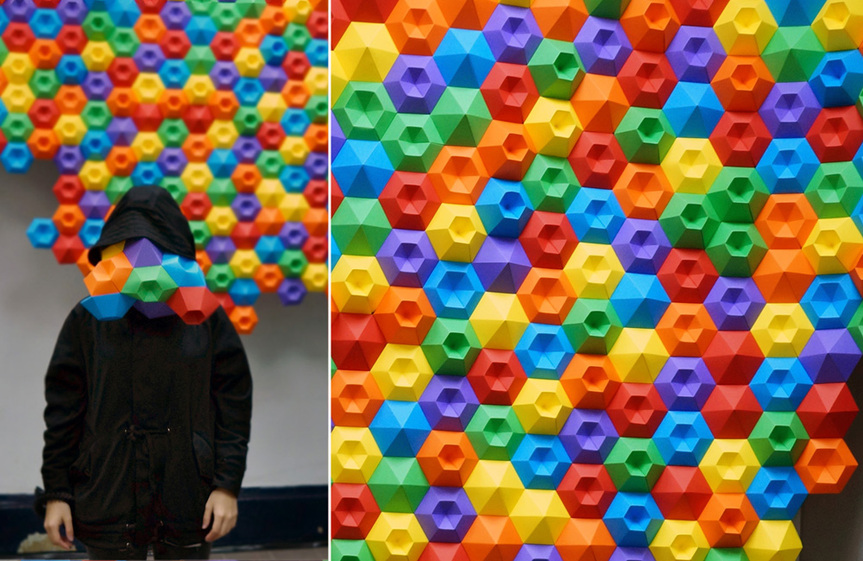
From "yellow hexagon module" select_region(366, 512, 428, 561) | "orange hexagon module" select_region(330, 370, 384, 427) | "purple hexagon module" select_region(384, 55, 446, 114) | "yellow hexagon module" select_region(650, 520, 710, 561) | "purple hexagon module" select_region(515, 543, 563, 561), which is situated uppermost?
"purple hexagon module" select_region(384, 55, 446, 114)

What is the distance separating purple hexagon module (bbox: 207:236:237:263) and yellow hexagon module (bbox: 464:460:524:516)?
1669 mm

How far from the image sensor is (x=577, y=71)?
69.1 inches

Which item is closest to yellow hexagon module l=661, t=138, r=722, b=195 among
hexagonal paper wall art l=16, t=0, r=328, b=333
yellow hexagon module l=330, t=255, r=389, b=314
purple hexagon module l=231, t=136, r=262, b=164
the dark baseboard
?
yellow hexagon module l=330, t=255, r=389, b=314

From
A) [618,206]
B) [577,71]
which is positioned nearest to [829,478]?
[618,206]

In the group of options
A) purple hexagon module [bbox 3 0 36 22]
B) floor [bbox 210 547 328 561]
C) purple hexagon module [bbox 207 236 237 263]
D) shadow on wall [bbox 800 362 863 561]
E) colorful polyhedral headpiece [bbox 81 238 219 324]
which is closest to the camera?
colorful polyhedral headpiece [bbox 81 238 219 324]

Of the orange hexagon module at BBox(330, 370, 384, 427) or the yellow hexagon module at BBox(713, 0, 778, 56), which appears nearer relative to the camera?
the orange hexagon module at BBox(330, 370, 384, 427)

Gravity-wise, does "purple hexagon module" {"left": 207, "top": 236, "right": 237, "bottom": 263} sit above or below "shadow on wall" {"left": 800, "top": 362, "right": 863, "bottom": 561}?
above

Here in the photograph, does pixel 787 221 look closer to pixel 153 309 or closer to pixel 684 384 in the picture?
pixel 684 384

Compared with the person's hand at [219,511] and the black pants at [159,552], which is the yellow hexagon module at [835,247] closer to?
the person's hand at [219,511]

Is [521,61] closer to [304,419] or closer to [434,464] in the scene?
[434,464]

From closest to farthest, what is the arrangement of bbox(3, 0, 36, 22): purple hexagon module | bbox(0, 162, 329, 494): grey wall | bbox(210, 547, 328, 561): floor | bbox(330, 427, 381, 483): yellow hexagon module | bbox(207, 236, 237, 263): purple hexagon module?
bbox(330, 427, 381, 483): yellow hexagon module
bbox(3, 0, 36, 22): purple hexagon module
bbox(207, 236, 237, 263): purple hexagon module
bbox(0, 162, 329, 494): grey wall
bbox(210, 547, 328, 561): floor

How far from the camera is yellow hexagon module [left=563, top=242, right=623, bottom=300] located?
69.0 inches

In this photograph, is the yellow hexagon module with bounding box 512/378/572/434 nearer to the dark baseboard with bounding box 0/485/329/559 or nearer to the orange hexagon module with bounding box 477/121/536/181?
the orange hexagon module with bounding box 477/121/536/181

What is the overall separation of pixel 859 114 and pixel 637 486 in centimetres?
90
